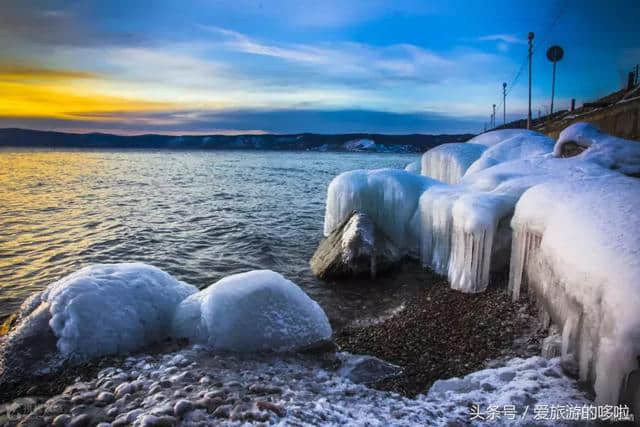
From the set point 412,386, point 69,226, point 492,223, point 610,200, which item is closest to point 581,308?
point 610,200

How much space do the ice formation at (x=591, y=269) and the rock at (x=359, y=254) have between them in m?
3.42

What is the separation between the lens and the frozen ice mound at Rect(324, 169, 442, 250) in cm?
964

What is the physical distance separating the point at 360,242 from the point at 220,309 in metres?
4.51

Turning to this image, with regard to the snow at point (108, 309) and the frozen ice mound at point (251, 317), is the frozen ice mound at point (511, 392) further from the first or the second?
the snow at point (108, 309)

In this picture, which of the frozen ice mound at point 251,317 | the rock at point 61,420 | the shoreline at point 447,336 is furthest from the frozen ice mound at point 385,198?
the rock at point 61,420

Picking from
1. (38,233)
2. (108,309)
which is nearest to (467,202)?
(108,309)

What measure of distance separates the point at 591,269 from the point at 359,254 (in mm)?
5465

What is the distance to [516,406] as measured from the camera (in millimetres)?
3357

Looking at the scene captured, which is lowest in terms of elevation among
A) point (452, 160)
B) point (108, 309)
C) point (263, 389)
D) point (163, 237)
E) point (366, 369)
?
point (163, 237)

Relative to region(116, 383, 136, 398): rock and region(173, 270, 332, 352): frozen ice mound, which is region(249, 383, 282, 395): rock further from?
region(116, 383, 136, 398): rock

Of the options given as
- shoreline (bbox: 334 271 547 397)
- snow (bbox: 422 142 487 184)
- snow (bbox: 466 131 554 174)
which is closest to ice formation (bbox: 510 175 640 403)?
shoreline (bbox: 334 271 547 397)

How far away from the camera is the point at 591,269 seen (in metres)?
3.30

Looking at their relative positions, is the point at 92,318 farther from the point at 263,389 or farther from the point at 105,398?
the point at 263,389

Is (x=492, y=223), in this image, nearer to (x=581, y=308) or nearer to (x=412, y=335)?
(x=412, y=335)
